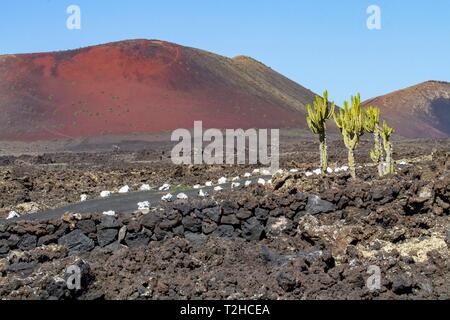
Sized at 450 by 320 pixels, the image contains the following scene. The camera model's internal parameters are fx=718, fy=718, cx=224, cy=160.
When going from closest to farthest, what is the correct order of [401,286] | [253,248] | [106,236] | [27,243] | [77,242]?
[401,286], [253,248], [77,242], [106,236], [27,243]

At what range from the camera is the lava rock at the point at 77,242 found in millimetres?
11969

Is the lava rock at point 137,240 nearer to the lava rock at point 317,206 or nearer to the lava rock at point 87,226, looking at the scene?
the lava rock at point 87,226

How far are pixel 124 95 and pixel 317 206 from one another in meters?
62.1

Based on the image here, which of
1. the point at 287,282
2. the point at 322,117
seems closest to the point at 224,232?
the point at 287,282

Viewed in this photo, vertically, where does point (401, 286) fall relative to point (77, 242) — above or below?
below

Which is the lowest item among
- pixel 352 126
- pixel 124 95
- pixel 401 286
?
pixel 401 286

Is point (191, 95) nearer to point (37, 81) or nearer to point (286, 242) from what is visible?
point (37, 81)

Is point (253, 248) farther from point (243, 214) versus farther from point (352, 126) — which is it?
point (352, 126)

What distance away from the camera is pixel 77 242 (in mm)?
12062

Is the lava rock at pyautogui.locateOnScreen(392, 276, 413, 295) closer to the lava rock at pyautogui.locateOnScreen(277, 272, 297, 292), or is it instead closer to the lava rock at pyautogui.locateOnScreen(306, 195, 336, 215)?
the lava rock at pyautogui.locateOnScreen(277, 272, 297, 292)

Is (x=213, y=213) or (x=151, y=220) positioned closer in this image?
(x=151, y=220)

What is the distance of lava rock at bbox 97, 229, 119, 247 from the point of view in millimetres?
12148

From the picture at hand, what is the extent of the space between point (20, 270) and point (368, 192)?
6762 mm

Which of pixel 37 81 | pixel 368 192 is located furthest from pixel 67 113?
pixel 368 192
